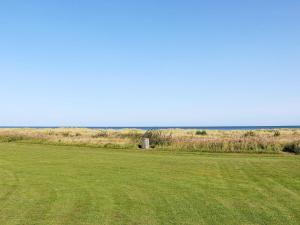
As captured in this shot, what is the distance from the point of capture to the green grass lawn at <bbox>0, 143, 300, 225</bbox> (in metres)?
10.9

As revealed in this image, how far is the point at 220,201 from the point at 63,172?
931cm

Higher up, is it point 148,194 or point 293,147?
point 293,147

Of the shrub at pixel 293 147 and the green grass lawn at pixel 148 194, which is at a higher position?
the shrub at pixel 293 147

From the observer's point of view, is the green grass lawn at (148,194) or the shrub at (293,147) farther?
the shrub at (293,147)

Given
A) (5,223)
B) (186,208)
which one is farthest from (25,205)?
(186,208)

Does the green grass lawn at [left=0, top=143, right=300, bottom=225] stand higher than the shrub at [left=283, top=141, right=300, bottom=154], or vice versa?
the shrub at [left=283, top=141, right=300, bottom=154]

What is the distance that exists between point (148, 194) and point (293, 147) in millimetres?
24190

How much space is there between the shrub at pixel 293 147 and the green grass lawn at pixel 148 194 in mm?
12459

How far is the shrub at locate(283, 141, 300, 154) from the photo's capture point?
112 ft

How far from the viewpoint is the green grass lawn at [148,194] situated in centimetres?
1085

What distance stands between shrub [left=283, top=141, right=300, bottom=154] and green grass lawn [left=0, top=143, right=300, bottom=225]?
1246 centimetres

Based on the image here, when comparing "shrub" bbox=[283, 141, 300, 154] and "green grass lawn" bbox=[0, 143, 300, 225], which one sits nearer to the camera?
"green grass lawn" bbox=[0, 143, 300, 225]

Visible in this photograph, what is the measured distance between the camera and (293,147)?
35125 mm

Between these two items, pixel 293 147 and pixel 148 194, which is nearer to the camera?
pixel 148 194
